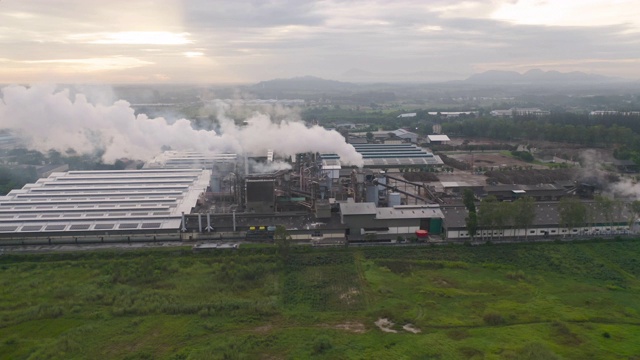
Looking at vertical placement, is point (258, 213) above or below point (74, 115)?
below

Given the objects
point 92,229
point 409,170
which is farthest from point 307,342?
point 409,170

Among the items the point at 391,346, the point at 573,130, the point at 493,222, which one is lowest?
the point at 391,346

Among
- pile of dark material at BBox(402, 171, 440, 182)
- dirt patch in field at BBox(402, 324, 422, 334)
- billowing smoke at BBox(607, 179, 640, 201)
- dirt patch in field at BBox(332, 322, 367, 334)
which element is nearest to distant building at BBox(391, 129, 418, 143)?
pile of dark material at BBox(402, 171, 440, 182)

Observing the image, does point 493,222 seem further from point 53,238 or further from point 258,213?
point 53,238

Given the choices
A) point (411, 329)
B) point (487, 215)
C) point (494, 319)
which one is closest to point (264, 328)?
point (411, 329)

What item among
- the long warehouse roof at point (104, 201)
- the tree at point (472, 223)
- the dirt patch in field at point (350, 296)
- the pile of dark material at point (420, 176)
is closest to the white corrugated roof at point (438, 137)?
the pile of dark material at point (420, 176)
